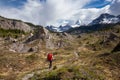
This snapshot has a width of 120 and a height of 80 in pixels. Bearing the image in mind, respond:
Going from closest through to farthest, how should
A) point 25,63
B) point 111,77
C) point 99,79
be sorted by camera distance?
point 99,79 → point 111,77 → point 25,63

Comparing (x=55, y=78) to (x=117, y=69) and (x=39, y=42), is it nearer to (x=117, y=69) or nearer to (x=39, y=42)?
(x=117, y=69)

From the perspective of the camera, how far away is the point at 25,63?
202ft

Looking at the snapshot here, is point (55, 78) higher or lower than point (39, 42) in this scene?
lower

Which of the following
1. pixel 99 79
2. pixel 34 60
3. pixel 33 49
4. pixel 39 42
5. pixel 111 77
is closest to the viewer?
pixel 99 79

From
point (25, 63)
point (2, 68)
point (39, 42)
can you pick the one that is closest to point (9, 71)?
point (2, 68)

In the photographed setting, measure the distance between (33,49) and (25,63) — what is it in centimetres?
2886

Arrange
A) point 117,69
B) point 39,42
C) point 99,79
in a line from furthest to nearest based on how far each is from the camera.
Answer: point 39,42 → point 117,69 → point 99,79

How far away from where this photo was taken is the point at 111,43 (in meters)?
93.8

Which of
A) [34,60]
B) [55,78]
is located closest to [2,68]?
[34,60]

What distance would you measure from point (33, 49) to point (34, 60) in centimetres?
2330

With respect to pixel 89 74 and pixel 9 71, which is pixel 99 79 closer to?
pixel 89 74

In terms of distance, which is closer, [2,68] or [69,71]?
[69,71]

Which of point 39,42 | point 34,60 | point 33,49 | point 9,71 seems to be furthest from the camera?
point 39,42

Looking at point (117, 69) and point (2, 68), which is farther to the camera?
point (2, 68)
